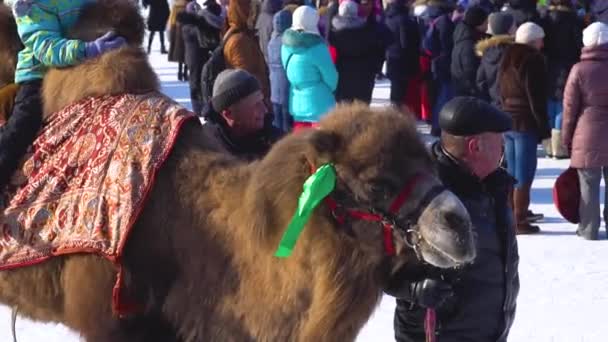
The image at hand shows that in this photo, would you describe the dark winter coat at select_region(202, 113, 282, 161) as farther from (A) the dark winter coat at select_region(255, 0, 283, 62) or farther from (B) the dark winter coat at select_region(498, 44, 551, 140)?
(A) the dark winter coat at select_region(255, 0, 283, 62)

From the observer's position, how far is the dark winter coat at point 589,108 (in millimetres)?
10328

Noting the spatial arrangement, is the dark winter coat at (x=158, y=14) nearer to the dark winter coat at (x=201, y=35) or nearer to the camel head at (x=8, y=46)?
the dark winter coat at (x=201, y=35)

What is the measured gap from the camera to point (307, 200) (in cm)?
425

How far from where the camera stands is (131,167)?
4.99 meters

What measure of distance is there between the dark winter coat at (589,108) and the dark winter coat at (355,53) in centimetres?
424

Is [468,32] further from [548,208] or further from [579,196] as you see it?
[579,196]

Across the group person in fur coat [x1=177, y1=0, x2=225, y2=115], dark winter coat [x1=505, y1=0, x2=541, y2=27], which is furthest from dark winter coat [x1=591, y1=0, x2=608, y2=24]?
person in fur coat [x1=177, y1=0, x2=225, y2=115]

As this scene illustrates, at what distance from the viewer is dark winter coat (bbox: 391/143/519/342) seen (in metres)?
4.68

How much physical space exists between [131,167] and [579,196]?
634 cm

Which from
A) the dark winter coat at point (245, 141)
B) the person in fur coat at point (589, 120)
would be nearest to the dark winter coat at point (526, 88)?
the person in fur coat at point (589, 120)

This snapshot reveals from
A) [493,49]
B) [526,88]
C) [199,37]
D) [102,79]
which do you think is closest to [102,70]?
[102,79]

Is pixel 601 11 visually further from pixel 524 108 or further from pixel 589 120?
pixel 589 120

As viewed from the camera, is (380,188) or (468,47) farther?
(468,47)

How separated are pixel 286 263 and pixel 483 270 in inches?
31.8
